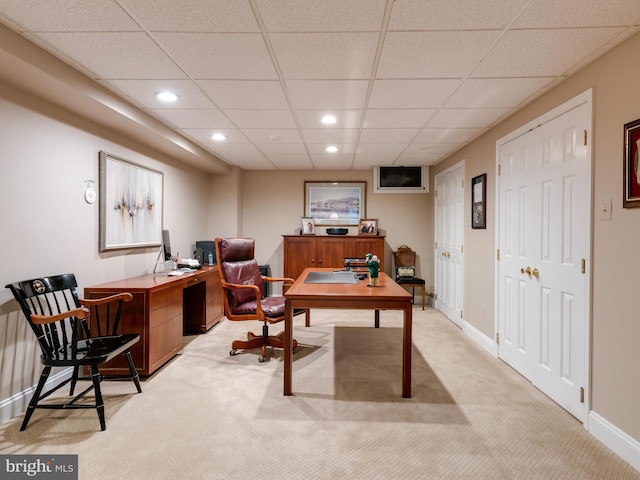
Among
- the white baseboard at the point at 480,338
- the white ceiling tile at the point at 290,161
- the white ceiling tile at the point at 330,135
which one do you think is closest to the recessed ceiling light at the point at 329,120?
the white ceiling tile at the point at 330,135

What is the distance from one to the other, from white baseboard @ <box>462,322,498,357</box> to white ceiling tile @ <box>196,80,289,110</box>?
3.21 metres

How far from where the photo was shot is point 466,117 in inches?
132

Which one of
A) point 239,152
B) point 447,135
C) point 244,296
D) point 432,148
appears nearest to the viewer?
point 244,296

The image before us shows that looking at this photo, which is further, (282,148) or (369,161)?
(369,161)

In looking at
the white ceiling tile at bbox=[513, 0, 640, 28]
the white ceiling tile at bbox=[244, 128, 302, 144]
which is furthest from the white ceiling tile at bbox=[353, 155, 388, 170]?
the white ceiling tile at bbox=[513, 0, 640, 28]

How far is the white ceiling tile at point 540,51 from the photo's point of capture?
1.93 meters

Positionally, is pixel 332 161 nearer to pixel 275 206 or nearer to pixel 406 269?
pixel 275 206

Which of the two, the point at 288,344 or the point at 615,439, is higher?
the point at 288,344

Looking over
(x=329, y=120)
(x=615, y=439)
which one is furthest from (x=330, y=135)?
(x=615, y=439)

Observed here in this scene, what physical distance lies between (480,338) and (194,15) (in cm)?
401

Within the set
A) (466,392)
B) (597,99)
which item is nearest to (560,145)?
(597,99)

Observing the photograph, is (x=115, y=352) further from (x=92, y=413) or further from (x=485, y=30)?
(x=485, y=30)

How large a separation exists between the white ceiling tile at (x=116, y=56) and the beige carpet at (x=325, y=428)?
242 centimetres

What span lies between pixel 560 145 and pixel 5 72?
3.84 m
